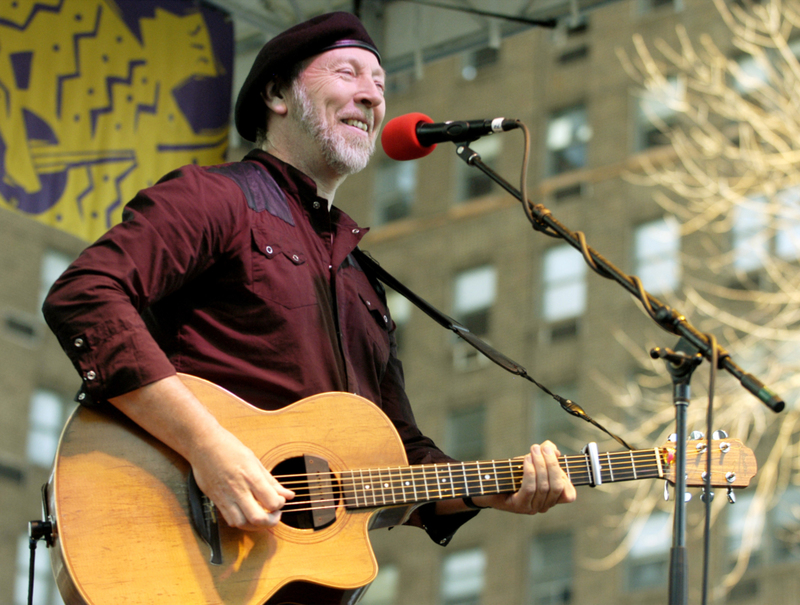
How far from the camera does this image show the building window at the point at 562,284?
1048 inches

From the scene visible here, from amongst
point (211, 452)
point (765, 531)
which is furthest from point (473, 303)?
point (211, 452)

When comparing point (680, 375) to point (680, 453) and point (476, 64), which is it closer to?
point (680, 453)

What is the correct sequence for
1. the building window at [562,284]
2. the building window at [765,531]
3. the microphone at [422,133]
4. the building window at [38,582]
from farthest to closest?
the building window at [562,284]
the building window at [38,582]
the building window at [765,531]
the microphone at [422,133]

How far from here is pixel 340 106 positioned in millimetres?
4258

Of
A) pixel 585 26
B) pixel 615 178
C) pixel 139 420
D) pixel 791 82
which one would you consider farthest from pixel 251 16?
pixel 585 26

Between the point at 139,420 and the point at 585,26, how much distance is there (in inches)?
1033

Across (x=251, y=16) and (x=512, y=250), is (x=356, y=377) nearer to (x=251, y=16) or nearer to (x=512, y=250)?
(x=251, y=16)

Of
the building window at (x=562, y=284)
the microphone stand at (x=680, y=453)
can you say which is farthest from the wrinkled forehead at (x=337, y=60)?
the building window at (x=562, y=284)

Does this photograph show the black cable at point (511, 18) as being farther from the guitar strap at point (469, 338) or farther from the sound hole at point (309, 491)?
the sound hole at point (309, 491)

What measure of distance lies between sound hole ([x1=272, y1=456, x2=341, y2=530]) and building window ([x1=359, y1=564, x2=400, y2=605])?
23385mm

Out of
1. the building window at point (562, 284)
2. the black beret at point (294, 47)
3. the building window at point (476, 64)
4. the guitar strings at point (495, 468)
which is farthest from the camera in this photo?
the building window at point (476, 64)

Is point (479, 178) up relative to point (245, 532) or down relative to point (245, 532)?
up

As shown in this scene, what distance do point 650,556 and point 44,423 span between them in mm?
11200

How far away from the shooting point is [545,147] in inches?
1119
